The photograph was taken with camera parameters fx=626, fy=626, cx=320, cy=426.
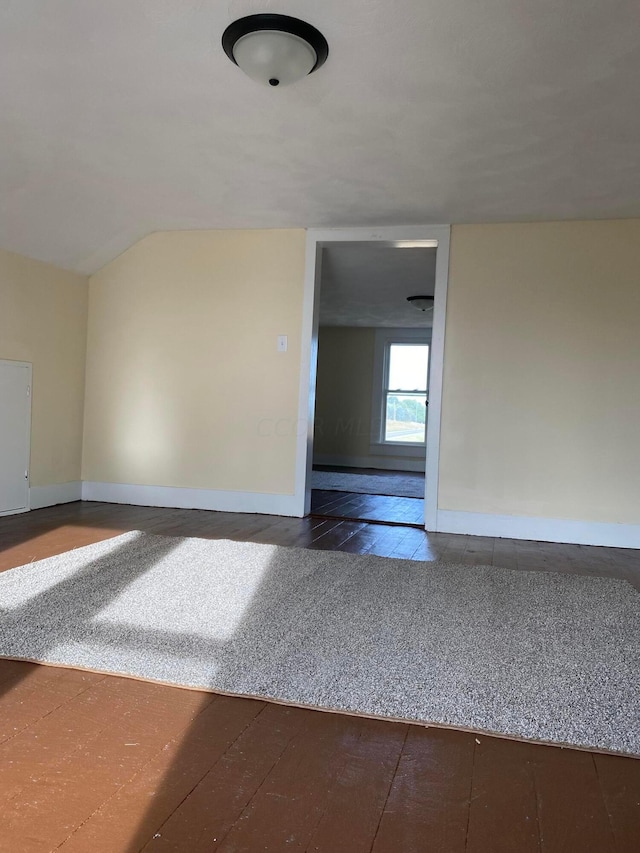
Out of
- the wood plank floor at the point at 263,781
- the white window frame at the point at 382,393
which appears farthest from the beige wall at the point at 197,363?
the white window frame at the point at 382,393

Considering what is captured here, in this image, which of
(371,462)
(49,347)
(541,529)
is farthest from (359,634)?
(371,462)

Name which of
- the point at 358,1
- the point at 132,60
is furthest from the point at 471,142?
the point at 132,60

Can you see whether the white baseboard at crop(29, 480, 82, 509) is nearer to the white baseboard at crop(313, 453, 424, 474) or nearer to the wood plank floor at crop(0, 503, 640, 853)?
the wood plank floor at crop(0, 503, 640, 853)

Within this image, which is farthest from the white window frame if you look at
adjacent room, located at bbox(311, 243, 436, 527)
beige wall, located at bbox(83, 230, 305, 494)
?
beige wall, located at bbox(83, 230, 305, 494)

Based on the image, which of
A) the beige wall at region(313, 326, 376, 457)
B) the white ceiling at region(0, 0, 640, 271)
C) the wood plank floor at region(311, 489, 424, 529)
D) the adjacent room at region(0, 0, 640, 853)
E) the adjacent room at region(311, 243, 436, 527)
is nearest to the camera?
the adjacent room at region(0, 0, 640, 853)

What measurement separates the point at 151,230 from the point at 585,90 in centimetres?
318

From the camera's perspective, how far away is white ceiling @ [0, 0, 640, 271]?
7.36ft

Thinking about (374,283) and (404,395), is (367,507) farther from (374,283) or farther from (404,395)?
(404,395)

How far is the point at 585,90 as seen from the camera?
2.58 m

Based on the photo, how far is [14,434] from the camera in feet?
14.2

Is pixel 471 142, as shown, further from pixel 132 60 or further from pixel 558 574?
pixel 558 574

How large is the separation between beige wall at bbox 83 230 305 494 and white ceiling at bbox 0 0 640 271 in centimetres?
37

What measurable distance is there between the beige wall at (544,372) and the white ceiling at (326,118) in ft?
0.82

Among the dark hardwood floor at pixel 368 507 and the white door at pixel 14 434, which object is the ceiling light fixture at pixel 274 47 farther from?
the dark hardwood floor at pixel 368 507
